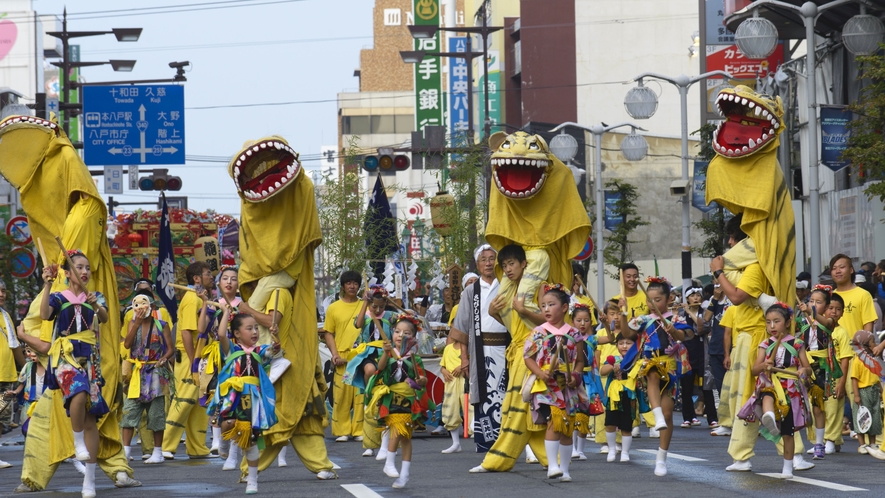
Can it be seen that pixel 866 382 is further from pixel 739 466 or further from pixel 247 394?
pixel 247 394

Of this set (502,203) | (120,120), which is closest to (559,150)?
(120,120)

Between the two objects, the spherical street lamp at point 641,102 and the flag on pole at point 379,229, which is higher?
the spherical street lamp at point 641,102

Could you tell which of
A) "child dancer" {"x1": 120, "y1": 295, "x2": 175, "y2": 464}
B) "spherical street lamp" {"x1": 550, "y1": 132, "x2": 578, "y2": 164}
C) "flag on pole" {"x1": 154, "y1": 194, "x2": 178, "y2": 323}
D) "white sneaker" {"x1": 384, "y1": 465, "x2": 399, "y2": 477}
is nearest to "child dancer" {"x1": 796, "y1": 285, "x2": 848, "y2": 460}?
"white sneaker" {"x1": 384, "y1": 465, "x2": 399, "y2": 477}

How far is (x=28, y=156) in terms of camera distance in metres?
11.2

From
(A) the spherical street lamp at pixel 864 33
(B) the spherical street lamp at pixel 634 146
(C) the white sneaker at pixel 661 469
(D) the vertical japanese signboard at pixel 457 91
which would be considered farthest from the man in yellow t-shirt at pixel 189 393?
(D) the vertical japanese signboard at pixel 457 91

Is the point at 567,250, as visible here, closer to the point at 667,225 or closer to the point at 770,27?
the point at 770,27

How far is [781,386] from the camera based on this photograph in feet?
33.9

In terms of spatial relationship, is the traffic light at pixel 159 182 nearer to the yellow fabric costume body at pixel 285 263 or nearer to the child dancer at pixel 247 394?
the yellow fabric costume body at pixel 285 263

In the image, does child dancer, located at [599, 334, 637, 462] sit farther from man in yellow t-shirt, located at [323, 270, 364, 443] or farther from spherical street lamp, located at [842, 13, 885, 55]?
spherical street lamp, located at [842, 13, 885, 55]

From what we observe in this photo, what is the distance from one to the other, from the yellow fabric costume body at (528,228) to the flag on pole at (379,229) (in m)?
17.4

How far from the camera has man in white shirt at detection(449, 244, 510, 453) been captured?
1207 cm

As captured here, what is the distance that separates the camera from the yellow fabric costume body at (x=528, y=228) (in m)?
10.9

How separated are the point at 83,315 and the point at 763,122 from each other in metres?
5.20

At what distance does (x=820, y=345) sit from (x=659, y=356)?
106 inches
